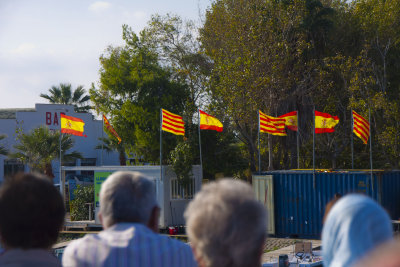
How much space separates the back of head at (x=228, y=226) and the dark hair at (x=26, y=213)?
919 mm

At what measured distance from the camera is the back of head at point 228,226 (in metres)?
2.07

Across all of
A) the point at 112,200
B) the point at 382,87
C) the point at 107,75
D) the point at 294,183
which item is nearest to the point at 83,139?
the point at 107,75

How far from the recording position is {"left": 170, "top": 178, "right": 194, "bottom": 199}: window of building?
24516 mm

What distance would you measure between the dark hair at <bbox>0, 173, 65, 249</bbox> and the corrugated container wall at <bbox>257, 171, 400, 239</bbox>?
17.9m

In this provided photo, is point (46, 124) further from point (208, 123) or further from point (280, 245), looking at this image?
point (280, 245)

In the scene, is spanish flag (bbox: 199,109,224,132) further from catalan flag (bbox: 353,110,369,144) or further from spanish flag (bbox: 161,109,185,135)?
catalan flag (bbox: 353,110,369,144)

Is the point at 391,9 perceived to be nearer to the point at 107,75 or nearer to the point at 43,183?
the point at 107,75

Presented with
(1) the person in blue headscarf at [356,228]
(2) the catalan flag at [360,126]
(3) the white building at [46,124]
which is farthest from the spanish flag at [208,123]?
(1) the person in blue headscarf at [356,228]

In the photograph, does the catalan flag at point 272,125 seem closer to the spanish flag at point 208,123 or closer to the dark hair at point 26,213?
the spanish flag at point 208,123

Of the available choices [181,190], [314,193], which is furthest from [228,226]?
[181,190]

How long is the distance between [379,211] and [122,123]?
34396 millimetres

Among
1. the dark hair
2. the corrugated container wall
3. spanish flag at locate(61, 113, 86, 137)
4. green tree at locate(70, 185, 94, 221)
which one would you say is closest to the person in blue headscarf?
the dark hair

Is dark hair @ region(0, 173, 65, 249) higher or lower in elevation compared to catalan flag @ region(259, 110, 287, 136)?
lower

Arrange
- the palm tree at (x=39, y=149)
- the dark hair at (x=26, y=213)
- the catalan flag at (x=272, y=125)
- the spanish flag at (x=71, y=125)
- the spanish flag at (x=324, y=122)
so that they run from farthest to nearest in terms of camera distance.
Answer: the palm tree at (x=39, y=149), the spanish flag at (x=71, y=125), the catalan flag at (x=272, y=125), the spanish flag at (x=324, y=122), the dark hair at (x=26, y=213)
